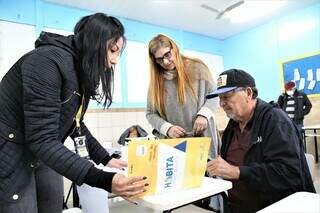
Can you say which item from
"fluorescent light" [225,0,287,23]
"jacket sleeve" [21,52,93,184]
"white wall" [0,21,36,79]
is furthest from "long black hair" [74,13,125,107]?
"fluorescent light" [225,0,287,23]

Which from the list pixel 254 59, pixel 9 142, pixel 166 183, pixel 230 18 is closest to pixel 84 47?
pixel 9 142

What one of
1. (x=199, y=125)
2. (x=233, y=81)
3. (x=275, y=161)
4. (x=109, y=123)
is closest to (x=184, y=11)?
(x=109, y=123)

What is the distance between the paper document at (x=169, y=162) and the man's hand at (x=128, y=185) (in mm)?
27

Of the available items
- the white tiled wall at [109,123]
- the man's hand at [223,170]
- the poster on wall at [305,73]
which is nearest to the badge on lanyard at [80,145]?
the man's hand at [223,170]

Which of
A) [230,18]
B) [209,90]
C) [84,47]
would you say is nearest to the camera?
[84,47]

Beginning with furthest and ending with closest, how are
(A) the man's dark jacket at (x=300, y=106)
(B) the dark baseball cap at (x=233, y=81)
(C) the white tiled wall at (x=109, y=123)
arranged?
(A) the man's dark jacket at (x=300, y=106) < (C) the white tiled wall at (x=109, y=123) < (B) the dark baseball cap at (x=233, y=81)

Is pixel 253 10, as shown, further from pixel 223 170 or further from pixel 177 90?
pixel 223 170

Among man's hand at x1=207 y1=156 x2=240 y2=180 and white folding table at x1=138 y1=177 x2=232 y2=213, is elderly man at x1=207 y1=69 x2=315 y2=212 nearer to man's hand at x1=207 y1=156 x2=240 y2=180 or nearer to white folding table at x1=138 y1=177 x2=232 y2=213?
man's hand at x1=207 y1=156 x2=240 y2=180

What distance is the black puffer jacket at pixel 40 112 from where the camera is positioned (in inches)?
30.1

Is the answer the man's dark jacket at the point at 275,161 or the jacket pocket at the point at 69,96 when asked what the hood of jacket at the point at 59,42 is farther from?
the man's dark jacket at the point at 275,161

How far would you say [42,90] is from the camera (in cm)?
77

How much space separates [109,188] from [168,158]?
213 mm

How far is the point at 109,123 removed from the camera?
437 centimetres

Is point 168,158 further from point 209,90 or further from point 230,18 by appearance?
point 230,18
